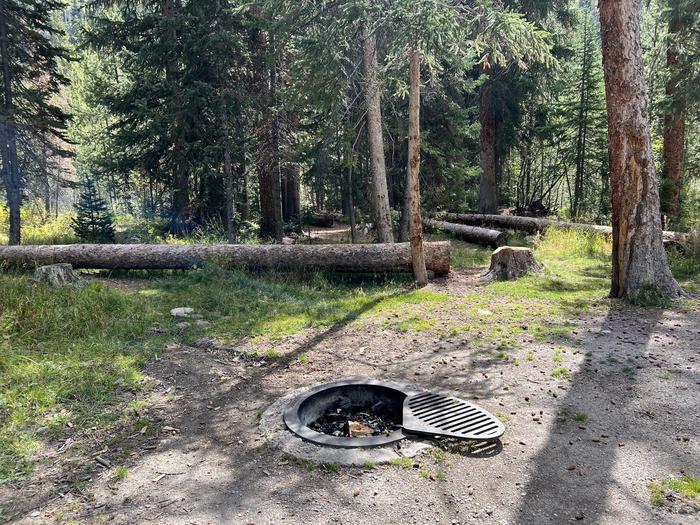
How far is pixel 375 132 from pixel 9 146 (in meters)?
11.3

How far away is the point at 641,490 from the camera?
2916 mm

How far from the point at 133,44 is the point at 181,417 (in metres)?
14.7

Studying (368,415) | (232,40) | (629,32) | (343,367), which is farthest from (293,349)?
(232,40)

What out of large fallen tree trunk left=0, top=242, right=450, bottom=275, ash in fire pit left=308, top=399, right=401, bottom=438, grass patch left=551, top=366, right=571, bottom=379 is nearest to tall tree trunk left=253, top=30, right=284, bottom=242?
large fallen tree trunk left=0, top=242, right=450, bottom=275

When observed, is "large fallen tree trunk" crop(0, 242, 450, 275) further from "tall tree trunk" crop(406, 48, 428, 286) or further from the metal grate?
the metal grate

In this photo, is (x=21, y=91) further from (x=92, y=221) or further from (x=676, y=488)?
(x=676, y=488)

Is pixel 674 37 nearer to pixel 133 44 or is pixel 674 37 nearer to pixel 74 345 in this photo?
pixel 74 345

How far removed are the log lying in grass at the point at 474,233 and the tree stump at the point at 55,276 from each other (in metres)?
11.6

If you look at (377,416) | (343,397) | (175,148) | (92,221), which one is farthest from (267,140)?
(377,416)

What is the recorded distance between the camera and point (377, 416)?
430 cm

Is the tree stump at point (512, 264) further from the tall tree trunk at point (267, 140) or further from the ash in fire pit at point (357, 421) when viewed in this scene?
the tall tree trunk at point (267, 140)

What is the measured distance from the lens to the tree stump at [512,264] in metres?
9.38

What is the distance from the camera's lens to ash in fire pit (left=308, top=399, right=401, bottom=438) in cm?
392

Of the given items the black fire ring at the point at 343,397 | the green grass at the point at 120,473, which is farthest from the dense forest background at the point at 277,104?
the green grass at the point at 120,473
